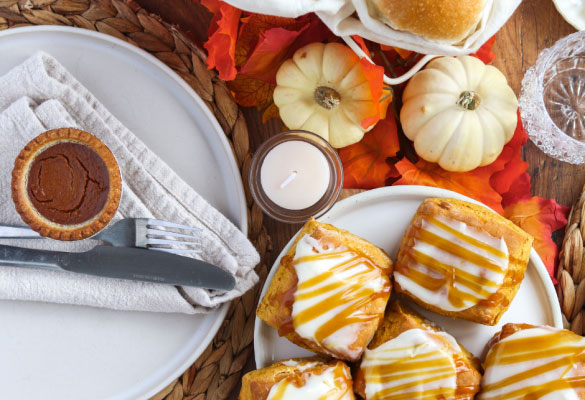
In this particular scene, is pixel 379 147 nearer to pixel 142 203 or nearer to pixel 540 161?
pixel 540 161

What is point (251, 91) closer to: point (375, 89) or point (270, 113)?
point (270, 113)

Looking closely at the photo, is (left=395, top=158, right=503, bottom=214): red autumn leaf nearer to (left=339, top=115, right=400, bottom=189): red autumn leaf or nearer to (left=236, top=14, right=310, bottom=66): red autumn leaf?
(left=339, top=115, right=400, bottom=189): red autumn leaf

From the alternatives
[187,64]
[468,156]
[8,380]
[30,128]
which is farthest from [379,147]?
[8,380]

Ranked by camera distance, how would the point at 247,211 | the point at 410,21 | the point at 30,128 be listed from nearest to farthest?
the point at 410,21 < the point at 30,128 < the point at 247,211

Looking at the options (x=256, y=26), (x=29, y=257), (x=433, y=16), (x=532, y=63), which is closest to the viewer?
A: (x=433, y=16)

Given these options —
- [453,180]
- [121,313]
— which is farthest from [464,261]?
[121,313]

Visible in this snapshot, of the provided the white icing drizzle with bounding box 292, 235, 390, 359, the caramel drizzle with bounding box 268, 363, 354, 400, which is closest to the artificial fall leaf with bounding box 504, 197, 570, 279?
the white icing drizzle with bounding box 292, 235, 390, 359
